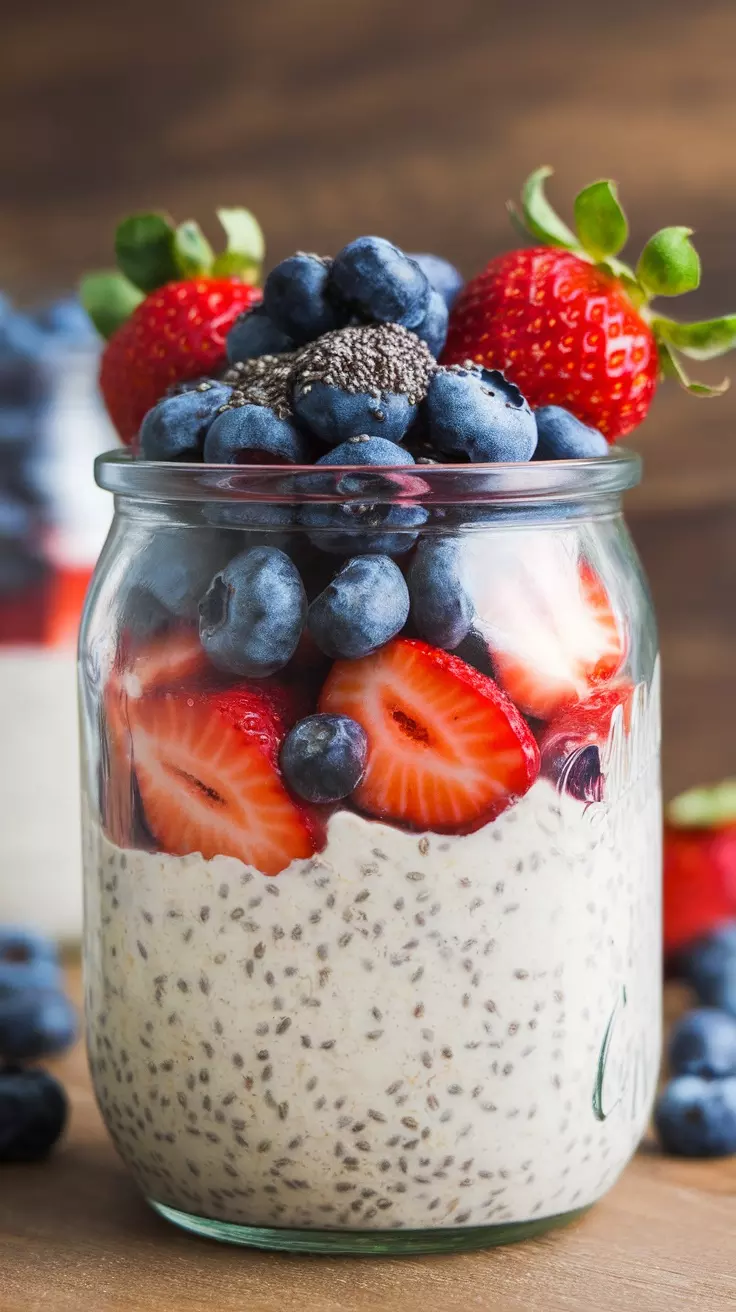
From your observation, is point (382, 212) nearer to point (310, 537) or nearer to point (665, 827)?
point (665, 827)

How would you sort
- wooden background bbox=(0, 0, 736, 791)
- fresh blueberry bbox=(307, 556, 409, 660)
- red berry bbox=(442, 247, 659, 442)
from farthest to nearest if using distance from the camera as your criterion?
wooden background bbox=(0, 0, 736, 791), red berry bbox=(442, 247, 659, 442), fresh blueberry bbox=(307, 556, 409, 660)

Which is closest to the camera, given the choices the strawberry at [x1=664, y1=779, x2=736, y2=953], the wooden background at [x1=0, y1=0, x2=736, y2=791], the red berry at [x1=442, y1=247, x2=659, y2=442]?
the red berry at [x1=442, y1=247, x2=659, y2=442]

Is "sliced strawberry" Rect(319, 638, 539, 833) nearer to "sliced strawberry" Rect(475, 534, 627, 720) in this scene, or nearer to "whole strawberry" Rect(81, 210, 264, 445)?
"sliced strawberry" Rect(475, 534, 627, 720)

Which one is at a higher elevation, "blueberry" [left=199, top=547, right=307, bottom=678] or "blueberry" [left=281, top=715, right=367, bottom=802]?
"blueberry" [left=199, top=547, right=307, bottom=678]

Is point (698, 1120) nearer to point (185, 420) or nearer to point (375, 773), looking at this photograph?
point (375, 773)

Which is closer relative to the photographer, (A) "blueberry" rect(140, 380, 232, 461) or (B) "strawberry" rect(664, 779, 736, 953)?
(A) "blueberry" rect(140, 380, 232, 461)

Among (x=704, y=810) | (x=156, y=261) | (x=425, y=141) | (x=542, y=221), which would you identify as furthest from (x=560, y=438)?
(x=425, y=141)

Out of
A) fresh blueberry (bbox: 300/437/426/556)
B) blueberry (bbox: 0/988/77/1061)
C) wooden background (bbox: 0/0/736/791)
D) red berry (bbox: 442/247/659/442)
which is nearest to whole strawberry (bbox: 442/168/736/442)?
red berry (bbox: 442/247/659/442)

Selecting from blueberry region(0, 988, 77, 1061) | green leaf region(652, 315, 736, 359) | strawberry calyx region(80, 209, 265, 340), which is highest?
strawberry calyx region(80, 209, 265, 340)

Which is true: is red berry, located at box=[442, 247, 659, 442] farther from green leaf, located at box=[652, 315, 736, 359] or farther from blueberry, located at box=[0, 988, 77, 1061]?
blueberry, located at box=[0, 988, 77, 1061]
